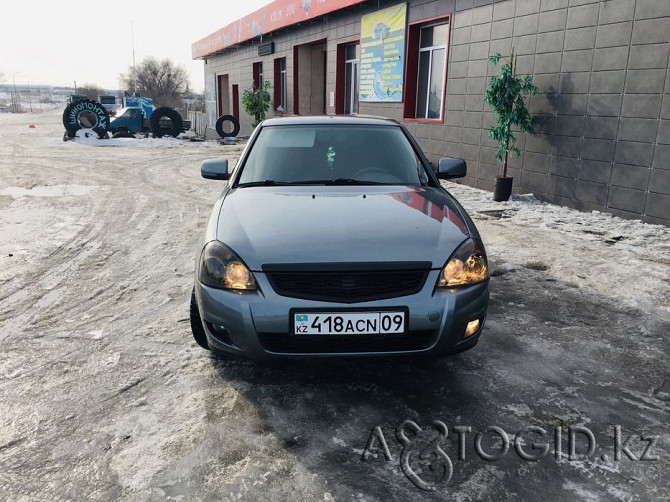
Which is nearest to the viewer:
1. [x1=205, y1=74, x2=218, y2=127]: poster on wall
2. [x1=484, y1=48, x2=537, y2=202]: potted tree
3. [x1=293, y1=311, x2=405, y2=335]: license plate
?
[x1=293, y1=311, x2=405, y2=335]: license plate

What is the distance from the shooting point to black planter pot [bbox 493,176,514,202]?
8.41 m

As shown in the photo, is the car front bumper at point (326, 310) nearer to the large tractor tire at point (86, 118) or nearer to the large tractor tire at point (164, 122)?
the large tractor tire at point (86, 118)

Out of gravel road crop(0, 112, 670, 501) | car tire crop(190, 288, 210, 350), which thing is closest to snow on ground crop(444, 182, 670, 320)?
gravel road crop(0, 112, 670, 501)

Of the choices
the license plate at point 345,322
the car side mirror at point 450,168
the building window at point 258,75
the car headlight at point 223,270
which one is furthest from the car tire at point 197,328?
the building window at point 258,75

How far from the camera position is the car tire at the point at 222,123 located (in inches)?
890

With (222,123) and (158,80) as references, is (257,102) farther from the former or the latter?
(158,80)

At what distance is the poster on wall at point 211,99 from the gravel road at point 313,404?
25.6m

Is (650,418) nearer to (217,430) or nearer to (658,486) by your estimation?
(658,486)

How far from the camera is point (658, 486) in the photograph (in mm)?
2062

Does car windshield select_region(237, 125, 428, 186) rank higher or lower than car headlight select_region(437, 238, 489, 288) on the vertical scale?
higher

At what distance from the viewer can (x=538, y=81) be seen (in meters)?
8.14

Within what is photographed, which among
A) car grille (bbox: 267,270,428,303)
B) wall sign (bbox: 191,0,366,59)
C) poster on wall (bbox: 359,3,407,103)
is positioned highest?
wall sign (bbox: 191,0,366,59)

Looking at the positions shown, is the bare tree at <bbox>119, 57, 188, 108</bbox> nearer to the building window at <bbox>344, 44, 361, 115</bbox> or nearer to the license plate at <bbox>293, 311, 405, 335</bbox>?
the building window at <bbox>344, 44, 361, 115</bbox>

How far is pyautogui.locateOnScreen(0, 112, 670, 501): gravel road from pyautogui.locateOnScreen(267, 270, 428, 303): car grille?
0.59 meters
